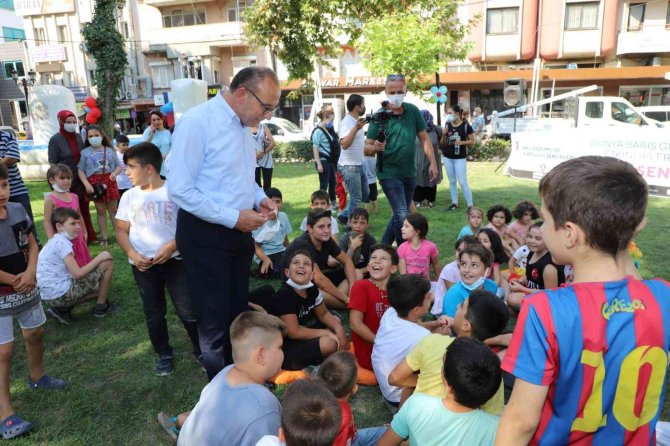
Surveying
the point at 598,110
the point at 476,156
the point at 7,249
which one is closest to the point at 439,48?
the point at 476,156

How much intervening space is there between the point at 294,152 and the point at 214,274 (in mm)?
14991

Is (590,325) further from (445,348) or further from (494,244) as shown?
(494,244)

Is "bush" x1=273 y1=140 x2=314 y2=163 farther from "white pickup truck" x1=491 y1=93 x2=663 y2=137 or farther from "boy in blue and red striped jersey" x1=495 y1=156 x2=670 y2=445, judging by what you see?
"boy in blue and red striped jersey" x1=495 y1=156 x2=670 y2=445

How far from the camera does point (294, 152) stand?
57.1ft

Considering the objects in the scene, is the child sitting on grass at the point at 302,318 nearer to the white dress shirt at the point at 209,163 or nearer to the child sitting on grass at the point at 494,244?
the white dress shirt at the point at 209,163

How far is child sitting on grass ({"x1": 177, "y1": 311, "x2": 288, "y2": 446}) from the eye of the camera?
200 cm

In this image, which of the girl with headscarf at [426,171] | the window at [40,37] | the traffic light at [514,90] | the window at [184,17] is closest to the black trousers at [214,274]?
the girl with headscarf at [426,171]

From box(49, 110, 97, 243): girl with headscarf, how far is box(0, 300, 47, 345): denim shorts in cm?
402

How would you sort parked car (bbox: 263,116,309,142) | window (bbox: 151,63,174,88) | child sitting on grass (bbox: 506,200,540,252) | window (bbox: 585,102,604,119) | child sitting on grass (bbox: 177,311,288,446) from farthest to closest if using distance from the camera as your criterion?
1. window (bbox: 151,63,174,88)
2. parked car (bbox: 263,116,309,142)
3. window (bbox: 585,102,604,119)
4. child sitting on grass (bbox: 506,200,540,252)
5. child sitting on grass (bbox: 177,311,288,446)

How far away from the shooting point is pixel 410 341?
2.93 meters

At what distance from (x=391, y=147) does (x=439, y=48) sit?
1106cm

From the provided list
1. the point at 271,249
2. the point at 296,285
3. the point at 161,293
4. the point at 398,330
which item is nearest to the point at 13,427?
the point at 161,293

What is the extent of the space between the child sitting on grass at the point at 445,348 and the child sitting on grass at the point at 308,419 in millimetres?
720

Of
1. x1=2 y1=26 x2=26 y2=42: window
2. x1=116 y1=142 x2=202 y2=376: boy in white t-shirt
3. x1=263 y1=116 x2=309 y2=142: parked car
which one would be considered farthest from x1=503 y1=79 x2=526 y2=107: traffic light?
x1=2 y1=26 x2=26 y2=42: window
